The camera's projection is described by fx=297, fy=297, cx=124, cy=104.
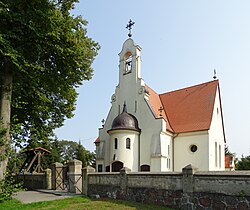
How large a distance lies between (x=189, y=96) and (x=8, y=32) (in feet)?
69.1

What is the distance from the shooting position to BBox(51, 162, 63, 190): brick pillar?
2263 centimetres

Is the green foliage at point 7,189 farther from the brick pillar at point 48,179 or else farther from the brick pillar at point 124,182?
the brick pillar at point 48,179

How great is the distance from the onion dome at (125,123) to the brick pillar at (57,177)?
5.93 metres

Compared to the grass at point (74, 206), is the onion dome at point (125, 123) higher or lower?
higher

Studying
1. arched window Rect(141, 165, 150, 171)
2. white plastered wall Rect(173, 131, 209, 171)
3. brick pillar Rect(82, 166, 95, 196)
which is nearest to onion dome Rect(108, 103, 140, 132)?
arched window Rect(141, 165, 150, 171)

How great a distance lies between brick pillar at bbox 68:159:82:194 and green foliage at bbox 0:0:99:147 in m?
4.55

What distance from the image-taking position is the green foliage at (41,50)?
574 inches

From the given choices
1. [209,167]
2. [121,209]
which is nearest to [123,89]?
[209,167]

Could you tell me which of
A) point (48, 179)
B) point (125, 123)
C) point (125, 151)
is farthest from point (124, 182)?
point (125, 123)

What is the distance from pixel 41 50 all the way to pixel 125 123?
482 inches

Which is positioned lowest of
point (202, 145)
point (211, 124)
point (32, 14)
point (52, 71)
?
point (202, 145)

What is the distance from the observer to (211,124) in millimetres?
26891

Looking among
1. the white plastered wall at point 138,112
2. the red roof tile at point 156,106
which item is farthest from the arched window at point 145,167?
the red roof tile at point 156,106

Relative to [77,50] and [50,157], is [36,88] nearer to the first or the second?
[77,50]
